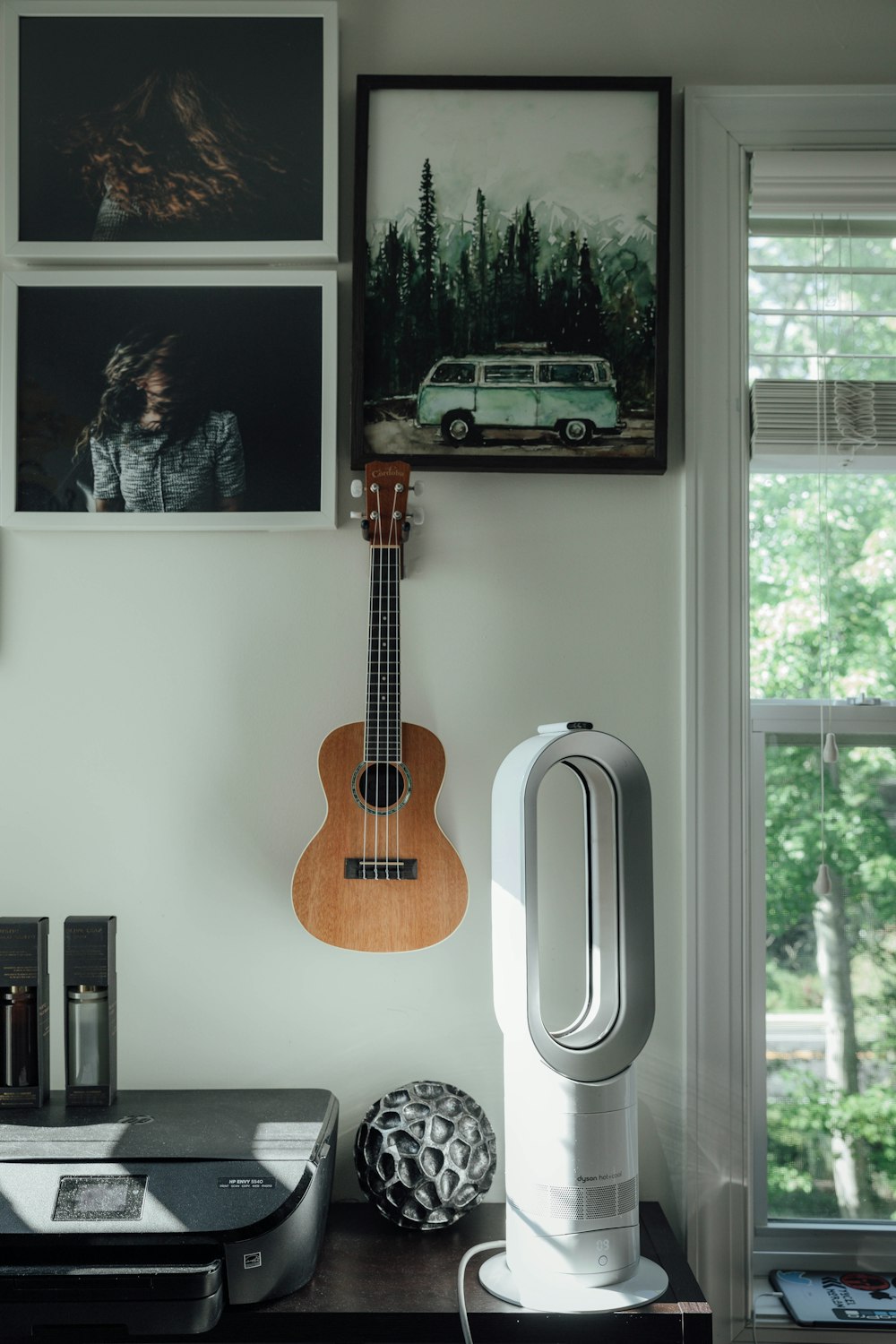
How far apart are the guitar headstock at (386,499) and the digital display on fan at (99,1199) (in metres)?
0.92

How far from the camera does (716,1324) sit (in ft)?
5.03

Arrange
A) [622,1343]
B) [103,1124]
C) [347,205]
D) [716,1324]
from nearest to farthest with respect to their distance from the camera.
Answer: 1. [622,1343]
2. [103,1124]
3. [716,1324]
4. [347,205]

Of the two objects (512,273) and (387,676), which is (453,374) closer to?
(512,273)

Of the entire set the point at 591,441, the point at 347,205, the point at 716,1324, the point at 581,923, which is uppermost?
the point at 347,205

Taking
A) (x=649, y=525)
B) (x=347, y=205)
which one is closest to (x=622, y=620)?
(x=649, y=525)

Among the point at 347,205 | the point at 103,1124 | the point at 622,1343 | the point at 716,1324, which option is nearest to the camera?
the point at 622,1343

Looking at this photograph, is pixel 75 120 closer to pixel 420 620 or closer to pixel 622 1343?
pixel 420 620

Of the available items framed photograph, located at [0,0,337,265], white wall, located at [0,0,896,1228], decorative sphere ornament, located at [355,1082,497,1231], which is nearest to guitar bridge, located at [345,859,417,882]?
white wall, located at [0,0,896,1228]

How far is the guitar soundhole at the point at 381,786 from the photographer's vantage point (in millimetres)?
1506

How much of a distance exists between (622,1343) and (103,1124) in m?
0.72

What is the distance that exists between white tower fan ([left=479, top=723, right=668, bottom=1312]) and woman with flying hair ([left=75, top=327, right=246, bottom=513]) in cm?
70

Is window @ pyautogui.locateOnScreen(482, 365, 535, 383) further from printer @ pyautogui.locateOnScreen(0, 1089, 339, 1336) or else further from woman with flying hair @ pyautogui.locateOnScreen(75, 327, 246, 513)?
printer @ pyautogui.locateOnScreen(0, 1089, 339, 1336)

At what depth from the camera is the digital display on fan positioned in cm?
121

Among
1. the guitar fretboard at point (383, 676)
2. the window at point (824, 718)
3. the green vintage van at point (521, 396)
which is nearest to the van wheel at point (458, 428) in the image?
the green vintage van at point (521, 396)
